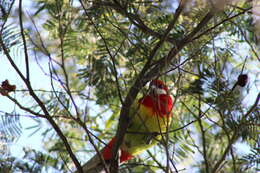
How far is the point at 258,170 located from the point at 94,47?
948mm

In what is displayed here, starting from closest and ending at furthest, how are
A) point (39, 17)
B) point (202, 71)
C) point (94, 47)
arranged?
point (202, 71) < point (94, 47) < point (39, 17)

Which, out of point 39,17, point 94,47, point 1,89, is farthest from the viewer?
point 39,17

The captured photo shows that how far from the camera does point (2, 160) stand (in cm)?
139

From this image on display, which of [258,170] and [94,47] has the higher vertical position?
[94,47]

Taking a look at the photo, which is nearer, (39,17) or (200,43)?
(200,43)

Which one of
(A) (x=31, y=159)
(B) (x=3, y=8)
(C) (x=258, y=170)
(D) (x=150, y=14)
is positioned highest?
(D) (x=150, y=14)

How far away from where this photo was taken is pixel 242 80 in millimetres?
1239

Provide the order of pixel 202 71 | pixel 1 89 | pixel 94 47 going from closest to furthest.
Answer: pixel 1 89
pixel 202 71
pixel 94 47

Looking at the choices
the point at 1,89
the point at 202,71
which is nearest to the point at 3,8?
the point at 1,89

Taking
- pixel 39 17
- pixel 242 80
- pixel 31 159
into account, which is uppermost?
pixel 39 17

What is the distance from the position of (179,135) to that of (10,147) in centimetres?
84

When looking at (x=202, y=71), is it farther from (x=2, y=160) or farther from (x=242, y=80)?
(x=2, y=160)

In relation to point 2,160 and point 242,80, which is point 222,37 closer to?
point 242,80

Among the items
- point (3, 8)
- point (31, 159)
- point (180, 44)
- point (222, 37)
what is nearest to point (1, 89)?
point (3, 8)
